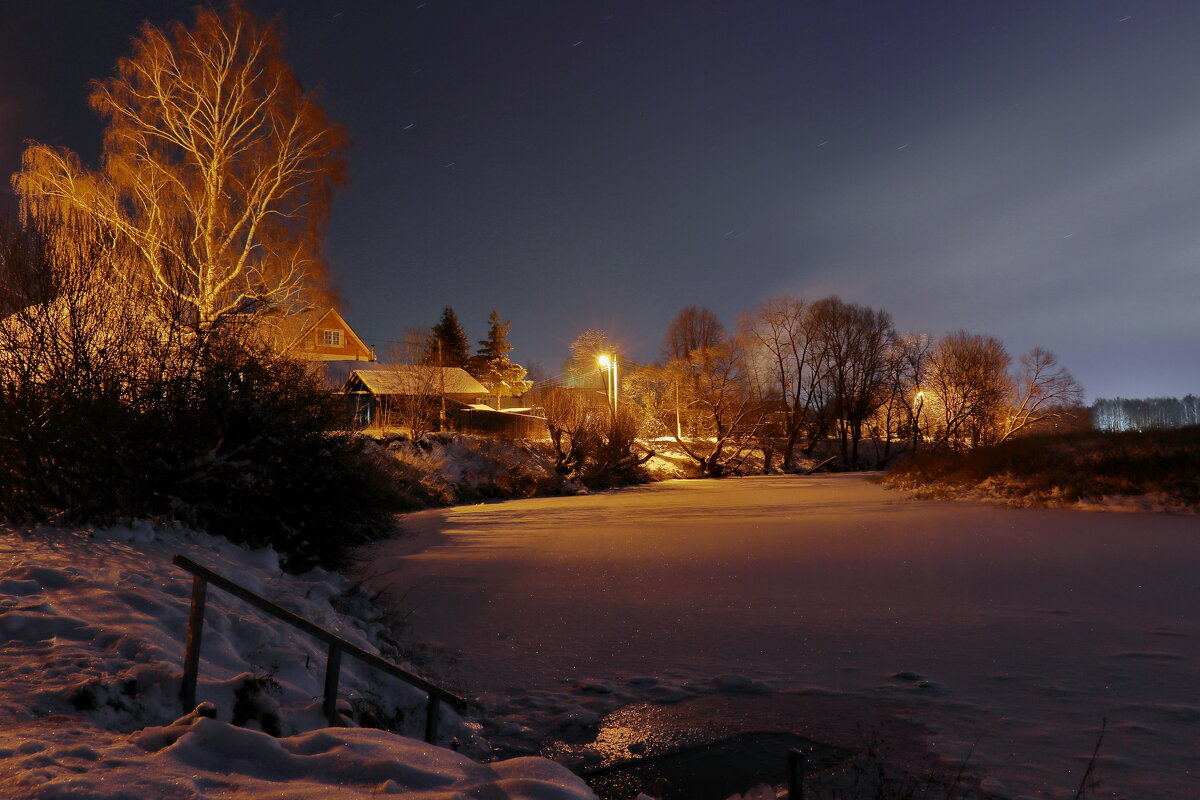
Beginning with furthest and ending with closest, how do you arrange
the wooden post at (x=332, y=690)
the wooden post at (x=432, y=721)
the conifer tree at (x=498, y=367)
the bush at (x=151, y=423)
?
the conifer tree at (x=498, y=367)
the bush at (x=151, y=423)
the wooden post at (x=432, y=721)
the wooden post at (x=332, y=690)

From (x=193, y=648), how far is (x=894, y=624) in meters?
5.94

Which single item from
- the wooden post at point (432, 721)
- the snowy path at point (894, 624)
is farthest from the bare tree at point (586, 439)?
the wooden post at point (432, 721)

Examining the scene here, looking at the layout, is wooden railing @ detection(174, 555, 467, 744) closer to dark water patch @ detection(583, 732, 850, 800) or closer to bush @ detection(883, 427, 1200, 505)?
dark water patch @ detection(583, 732, 850, 800)

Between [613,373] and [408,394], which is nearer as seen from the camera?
[408,394]

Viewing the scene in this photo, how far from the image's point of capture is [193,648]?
3.35m

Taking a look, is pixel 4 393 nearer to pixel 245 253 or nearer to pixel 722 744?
pixel 722 744

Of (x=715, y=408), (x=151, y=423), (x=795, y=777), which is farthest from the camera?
(x=715, y=408)

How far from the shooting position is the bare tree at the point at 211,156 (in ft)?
55.2

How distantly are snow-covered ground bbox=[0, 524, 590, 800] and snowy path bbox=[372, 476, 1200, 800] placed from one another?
5.36ft

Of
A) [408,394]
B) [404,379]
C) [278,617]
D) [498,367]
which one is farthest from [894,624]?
[498,367]

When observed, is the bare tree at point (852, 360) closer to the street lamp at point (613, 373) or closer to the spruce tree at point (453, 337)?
the street lamp at point (613, 373)

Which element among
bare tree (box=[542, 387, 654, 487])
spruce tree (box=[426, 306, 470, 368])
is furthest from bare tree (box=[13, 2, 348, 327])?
spruce tree (box=[426, 306, 470, 368])

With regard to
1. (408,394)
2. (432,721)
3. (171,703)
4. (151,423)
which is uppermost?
Result: (408,394)

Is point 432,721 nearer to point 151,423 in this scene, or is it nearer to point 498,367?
point 151,423
